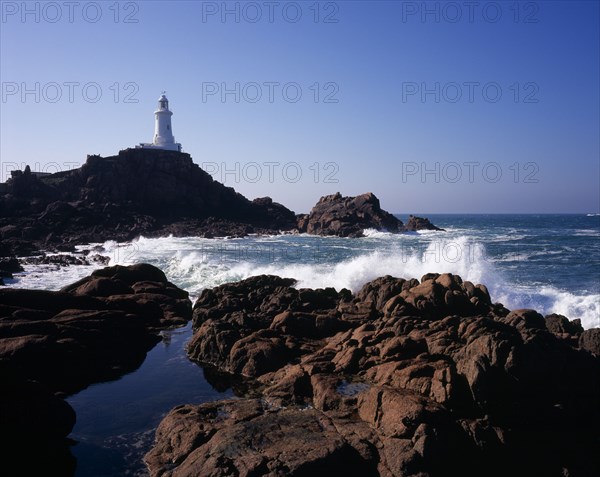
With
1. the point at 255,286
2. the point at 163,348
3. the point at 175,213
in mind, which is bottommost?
the point at 163,348

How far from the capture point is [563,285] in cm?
2561

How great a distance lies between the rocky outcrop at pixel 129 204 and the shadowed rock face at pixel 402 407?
4302 centimetres

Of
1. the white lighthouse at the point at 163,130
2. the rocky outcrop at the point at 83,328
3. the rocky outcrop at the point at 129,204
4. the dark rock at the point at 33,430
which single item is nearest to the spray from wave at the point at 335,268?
the rocky outcrop at the point at 83,328

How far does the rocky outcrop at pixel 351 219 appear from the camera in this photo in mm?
66312

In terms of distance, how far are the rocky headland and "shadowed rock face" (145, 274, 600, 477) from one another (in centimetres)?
4360

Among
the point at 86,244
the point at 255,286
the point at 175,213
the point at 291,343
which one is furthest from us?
the point at 175,213

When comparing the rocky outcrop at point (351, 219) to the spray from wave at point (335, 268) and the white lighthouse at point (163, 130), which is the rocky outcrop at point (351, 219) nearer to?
the spray from wave at point (335, 268)

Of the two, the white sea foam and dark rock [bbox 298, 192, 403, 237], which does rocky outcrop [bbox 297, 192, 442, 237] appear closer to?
dark rock [bbox 298, 192, 403, 237]

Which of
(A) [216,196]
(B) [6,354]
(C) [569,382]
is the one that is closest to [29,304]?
(B) [6,354]

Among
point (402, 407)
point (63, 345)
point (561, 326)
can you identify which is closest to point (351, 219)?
point (561, 326)

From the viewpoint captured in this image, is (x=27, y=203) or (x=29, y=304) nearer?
(x=29, y=304)

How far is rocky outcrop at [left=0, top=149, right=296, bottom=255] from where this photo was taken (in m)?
53.0

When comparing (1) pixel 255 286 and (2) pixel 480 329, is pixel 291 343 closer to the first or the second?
(2) pixel 480 329

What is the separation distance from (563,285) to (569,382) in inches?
718
